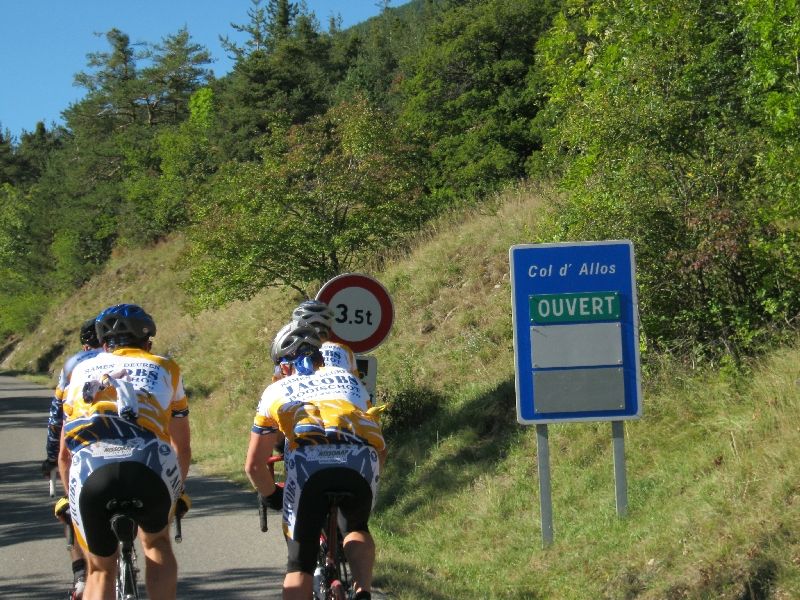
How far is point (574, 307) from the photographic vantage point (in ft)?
24.5

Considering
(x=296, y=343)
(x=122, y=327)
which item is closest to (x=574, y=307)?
(x=296, y=343)

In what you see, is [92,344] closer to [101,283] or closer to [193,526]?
[193,526]

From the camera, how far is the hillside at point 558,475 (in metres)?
6.23

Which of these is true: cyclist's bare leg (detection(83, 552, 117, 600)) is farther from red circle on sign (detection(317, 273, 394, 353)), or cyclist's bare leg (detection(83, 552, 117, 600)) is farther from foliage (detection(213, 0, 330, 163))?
foliage (detection(213, 0, 330, 163))

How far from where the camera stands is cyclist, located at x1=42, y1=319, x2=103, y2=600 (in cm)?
590

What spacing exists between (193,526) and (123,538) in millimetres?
5841

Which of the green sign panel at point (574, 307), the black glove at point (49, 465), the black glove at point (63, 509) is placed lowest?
the black glove at point (63, 509)

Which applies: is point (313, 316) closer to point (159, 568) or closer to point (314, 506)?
point (314, 506)

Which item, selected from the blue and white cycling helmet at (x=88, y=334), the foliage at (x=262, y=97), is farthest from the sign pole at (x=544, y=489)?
the foliage at (x=262, y=97)

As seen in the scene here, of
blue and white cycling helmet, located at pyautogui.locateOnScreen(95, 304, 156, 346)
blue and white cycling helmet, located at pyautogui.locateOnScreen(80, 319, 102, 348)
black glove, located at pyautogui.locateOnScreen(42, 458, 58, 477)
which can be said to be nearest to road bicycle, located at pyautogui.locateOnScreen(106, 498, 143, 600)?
blue and white cycling helmet, located at pyautogui.locateOnScreen(95, 304, 156, 346)

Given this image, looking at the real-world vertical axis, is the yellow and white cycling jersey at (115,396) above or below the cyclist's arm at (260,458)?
above

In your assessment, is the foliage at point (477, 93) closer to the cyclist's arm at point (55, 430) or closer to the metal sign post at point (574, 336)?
the metal sign post at point (574, 336)

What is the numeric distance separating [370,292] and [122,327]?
485 cm

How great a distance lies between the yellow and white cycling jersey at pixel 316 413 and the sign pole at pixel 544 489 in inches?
107
